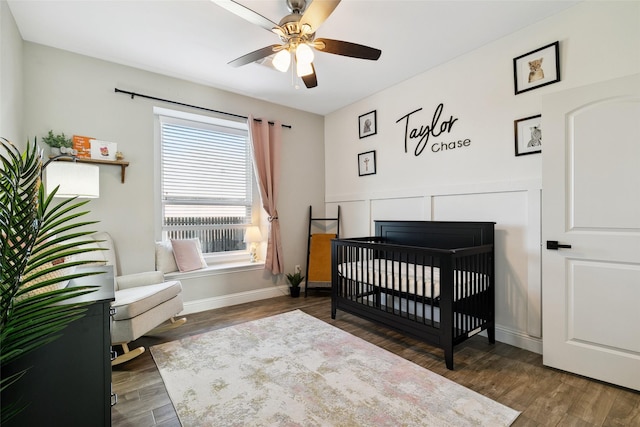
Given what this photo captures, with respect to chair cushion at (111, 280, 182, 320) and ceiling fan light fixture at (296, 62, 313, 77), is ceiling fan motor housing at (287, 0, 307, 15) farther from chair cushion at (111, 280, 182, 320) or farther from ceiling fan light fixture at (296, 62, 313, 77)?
chair cushion at (111, 280, 182, 320)

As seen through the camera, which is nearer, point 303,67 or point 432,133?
point 303,67

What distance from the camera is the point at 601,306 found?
1.81 metres

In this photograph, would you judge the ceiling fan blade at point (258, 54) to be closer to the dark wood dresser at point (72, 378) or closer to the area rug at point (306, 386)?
the dark wood dresser at point (72, 378)

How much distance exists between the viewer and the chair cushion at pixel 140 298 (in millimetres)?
2029

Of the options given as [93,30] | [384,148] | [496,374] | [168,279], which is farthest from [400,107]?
[168,279]

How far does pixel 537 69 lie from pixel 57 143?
3970mm

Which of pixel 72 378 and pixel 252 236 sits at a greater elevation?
pixel 252 236

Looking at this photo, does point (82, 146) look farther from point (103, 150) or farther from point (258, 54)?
point (258, 54)

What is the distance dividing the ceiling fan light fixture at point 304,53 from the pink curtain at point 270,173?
6.16 ft

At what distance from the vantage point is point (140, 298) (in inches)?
84.0

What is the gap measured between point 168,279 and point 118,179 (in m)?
1.11

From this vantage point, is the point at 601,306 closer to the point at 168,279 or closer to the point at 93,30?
the point at 168,279

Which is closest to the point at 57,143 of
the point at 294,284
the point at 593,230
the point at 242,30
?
the point at 242,30

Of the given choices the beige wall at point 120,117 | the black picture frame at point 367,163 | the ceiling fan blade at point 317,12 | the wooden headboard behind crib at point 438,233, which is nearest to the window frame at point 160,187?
the beige wall at point 120,117
